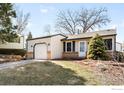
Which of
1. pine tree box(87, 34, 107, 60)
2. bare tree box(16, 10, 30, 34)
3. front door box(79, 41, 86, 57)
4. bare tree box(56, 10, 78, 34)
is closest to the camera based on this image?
pine tree box(87, 34, 107, 60)

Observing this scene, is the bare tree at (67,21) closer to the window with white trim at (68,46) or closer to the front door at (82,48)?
the window with white trim at (68,46)

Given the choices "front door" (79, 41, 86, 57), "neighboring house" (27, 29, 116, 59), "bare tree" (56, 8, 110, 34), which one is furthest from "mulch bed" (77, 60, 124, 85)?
"bare tree" (56, 8, 110, 34)

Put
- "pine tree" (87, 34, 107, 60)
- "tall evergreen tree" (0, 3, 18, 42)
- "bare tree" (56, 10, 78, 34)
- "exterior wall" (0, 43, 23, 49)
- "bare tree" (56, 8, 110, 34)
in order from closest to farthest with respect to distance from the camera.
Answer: "pine tree" (87, 34, 107, 60) → "tall evergreen tree" (0, 3, 18, 42) → "exterior wall" (0, 43, 23, 49) → "bare tree" (56, 8, 110, 34) → "bare tree" (56, 10, 78, 34)

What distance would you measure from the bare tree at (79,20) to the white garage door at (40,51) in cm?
703

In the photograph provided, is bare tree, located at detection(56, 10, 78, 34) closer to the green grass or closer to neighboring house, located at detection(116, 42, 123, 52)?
neighboring house, located at detection(116, 42, 123, 52)

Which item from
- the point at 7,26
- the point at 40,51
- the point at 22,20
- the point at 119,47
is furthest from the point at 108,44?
the point at 22,20

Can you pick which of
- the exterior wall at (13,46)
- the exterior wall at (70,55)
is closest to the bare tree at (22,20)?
the exterior wall at (13,46)

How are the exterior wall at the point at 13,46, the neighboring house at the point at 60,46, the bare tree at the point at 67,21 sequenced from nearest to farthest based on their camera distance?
1. the neighboring house at the point at 60,46
2. the exterior wall at the point at 13,46
3. the bare tree at the point at 67,21

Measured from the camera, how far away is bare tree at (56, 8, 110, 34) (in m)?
28.8

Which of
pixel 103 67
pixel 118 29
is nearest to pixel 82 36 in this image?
pixel 118 29

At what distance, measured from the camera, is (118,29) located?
19.0 meters

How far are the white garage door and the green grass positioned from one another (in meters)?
8.14

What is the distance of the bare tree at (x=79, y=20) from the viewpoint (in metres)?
28.8

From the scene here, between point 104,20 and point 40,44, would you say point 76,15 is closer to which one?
point 104,20
